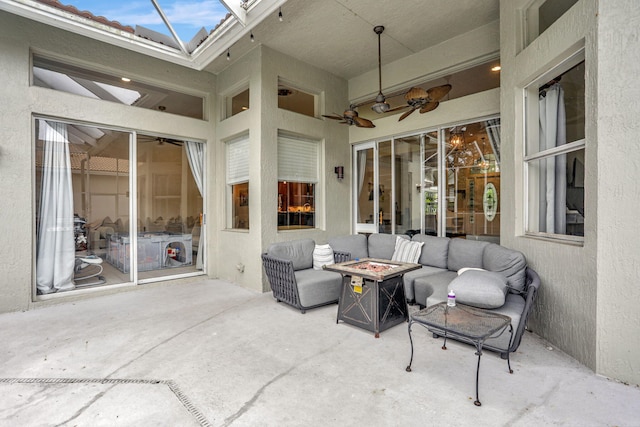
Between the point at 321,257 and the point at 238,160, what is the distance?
2323mm

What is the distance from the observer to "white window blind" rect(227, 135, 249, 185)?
5.45m

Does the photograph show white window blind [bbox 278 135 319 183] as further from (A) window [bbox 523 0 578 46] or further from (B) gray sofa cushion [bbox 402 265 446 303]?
(A) window [bbox 523 0 578 46]

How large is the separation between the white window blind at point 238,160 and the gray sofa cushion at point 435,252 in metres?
3.04

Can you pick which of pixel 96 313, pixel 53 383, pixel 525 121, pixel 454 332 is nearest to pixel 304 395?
pixel 454 332

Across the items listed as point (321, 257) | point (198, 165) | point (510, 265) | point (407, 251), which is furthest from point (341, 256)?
point (198, 165)

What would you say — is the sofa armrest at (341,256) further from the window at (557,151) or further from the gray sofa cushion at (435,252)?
the window at (557,151)

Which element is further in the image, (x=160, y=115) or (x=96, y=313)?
(x=160, y=115)

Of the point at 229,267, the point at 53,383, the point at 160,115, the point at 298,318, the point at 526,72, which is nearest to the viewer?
the point at 53,383

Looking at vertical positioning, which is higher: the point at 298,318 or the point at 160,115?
the point at 160,115

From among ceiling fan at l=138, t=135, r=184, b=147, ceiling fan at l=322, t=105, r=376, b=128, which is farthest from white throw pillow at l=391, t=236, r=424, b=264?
ceiling fan at l=138, t=135, r=184, b=147

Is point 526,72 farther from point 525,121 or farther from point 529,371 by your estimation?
point 529,371

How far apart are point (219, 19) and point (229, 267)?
3817 mm

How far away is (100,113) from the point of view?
471 centimetres

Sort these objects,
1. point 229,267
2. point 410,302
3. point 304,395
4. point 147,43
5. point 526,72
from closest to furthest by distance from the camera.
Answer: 1. point 304,395
2. point 526,72
3. point 410,302
4. point 147,43
5. point 229,267
